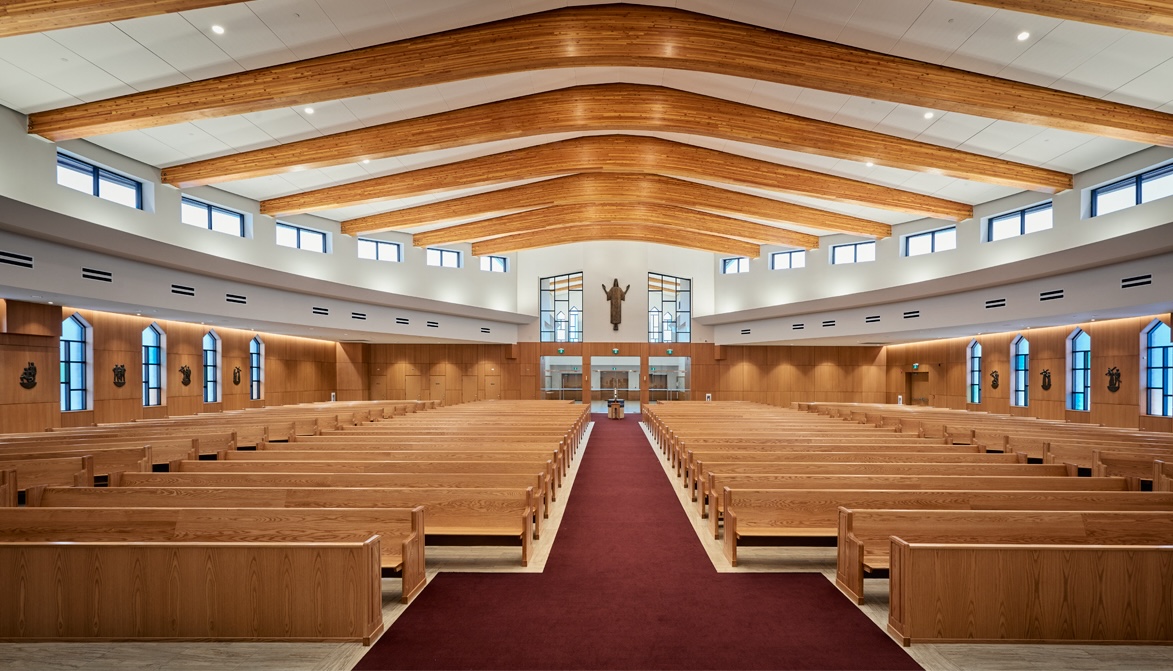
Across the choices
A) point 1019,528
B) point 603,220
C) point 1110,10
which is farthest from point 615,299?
point 1019,528

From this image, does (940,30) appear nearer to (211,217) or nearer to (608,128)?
(608,128)

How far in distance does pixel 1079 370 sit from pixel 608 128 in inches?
480

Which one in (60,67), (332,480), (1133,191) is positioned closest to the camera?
(332,480)

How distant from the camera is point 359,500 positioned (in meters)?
4.76

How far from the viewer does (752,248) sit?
65.4 feet

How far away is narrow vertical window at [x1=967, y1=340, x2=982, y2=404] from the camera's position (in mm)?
16562

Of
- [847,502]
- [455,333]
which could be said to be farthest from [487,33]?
[455,333]

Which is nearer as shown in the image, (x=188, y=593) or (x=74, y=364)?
(x=188, y=593)

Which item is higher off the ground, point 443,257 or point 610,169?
point 610,169

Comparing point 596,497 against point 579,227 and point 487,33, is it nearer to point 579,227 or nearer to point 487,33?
point 487,33

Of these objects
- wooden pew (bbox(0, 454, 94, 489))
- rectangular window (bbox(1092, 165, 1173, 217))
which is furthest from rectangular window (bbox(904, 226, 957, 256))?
wooden pew (bbox(0, 454, 94, 489))

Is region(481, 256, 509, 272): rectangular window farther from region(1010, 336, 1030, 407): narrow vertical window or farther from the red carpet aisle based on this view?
the red carpet aisle

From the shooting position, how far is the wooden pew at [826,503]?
460 centimetres

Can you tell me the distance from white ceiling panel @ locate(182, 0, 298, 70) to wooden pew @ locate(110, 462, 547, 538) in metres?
5.09
